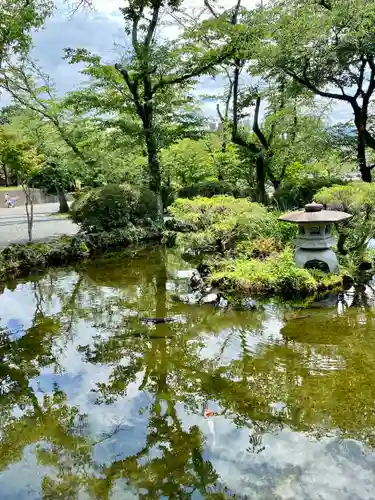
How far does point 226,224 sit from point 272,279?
7.14 feet

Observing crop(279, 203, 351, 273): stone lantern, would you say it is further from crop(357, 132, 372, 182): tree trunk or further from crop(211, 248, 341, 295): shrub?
crop(357, 132, 372, 182): tree trunk

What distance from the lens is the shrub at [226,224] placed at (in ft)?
31.9

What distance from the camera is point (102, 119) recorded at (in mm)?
16422

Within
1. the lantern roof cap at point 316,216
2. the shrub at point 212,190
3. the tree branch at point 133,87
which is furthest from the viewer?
the shrub at point 212,190

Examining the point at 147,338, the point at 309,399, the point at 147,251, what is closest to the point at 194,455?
the point at 309,399

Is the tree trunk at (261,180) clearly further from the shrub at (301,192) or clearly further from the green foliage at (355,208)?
the green foliage at (355,208)

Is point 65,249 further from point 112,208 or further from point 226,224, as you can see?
point 226,224

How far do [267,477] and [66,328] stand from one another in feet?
14.3

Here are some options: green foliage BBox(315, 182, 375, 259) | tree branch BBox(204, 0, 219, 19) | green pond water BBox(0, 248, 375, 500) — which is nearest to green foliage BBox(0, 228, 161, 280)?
green pond water BBox(0, 248, 375, 500)

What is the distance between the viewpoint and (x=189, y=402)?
4.57m

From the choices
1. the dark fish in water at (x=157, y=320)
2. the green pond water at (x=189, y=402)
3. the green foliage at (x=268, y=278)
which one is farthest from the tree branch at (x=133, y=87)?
the dark fish in water at (x=157, y=320)

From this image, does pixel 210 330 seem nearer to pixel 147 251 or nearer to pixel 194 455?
pixel 194 455

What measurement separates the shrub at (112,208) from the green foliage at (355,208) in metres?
6.94

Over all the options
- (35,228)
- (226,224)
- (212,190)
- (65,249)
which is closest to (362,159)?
(226,224)
